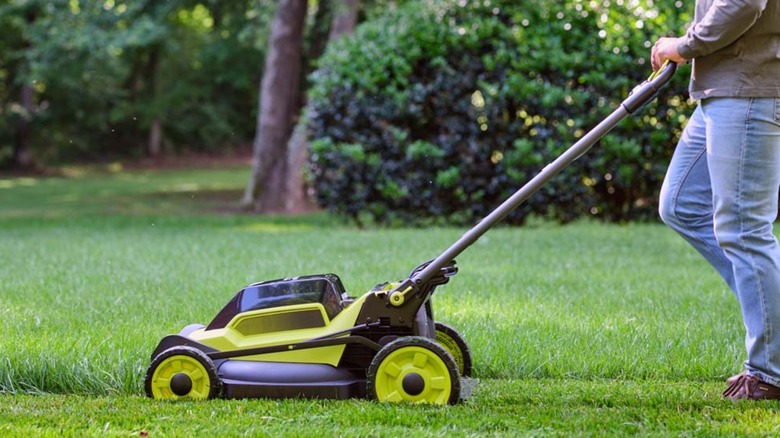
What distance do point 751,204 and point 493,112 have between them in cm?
772

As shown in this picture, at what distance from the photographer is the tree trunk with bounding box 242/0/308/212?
49.7ft

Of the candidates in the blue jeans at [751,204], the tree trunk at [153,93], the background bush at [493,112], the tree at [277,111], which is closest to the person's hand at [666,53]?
the blue jeans at [751,204]

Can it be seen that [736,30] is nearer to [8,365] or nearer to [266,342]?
[266,342]

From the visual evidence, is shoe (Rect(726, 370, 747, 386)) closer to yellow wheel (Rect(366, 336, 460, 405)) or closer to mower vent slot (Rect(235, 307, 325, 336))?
yellow wheel (Rect(366, 336, 460, 405))

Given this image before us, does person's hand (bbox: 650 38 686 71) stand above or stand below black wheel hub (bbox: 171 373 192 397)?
above

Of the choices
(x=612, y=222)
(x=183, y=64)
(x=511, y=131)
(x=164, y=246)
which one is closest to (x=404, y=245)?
(x=164, y=246)

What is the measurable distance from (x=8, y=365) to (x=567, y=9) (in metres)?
8.74

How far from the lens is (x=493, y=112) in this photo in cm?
1136

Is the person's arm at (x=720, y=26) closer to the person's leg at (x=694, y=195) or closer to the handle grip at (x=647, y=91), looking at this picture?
the handle grip at (x=647, y=91)

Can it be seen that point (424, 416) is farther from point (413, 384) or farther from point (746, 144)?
point (746, 144)

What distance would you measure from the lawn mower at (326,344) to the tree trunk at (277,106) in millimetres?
11454

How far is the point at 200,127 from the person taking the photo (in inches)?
1521

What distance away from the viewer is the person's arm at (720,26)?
3.56 metres

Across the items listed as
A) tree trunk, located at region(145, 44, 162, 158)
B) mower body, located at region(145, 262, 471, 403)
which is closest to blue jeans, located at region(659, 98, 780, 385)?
mower body, located at region(145, 262, 471, 403)
